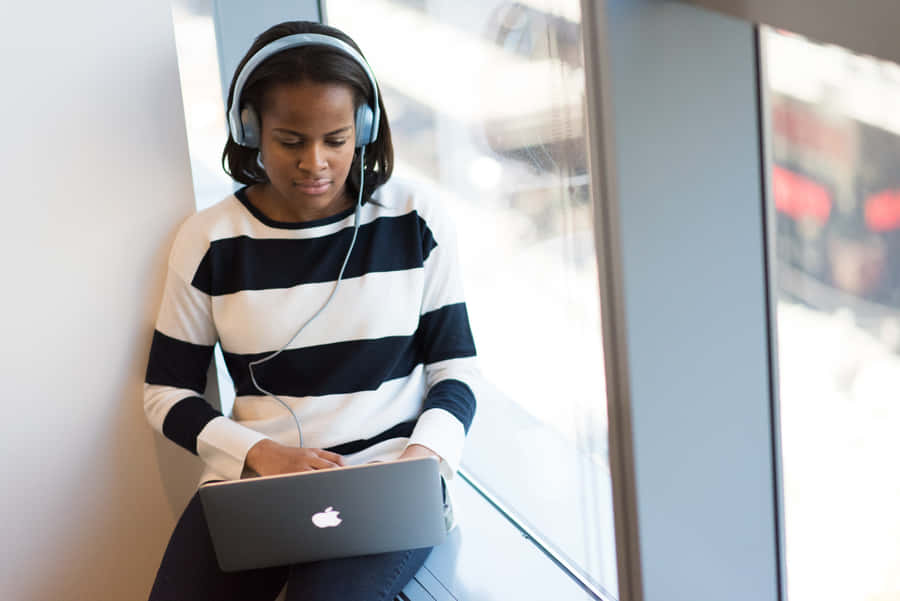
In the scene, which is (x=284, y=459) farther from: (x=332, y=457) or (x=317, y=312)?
(x=317, y=312)

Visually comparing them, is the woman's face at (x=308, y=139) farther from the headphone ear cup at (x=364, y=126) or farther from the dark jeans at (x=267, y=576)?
the dark jeans at (x=267, y=576)

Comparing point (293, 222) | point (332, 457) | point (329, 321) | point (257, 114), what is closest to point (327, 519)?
point (332, 457)

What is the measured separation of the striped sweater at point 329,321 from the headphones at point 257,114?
117 millimetres

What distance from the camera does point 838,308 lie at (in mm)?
869

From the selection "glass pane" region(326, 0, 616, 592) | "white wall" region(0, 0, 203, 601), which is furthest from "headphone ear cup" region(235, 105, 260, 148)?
"glass pane" region(326, 0, 616, 592)

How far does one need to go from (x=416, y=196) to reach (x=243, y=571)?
1.99 ft

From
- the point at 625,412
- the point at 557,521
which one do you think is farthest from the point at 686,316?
the point at 557,521

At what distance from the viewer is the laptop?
3.61ft

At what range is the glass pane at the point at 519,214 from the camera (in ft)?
3.52

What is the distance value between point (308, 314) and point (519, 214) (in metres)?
0.35

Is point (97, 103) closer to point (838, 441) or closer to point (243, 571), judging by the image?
point (243, 571)

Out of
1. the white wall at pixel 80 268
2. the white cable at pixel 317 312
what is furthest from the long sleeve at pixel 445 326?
the white wall at pixel 80 268

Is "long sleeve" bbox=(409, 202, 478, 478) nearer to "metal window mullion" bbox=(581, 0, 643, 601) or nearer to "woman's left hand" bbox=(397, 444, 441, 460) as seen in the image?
"woman's left hand" bbox=(397, 444, 441, 460)

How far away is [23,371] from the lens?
1.38 metres
